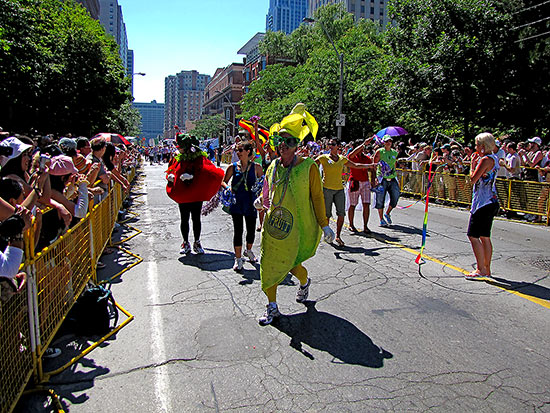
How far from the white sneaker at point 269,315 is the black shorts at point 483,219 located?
322cm

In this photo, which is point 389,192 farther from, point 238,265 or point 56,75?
point 56,75

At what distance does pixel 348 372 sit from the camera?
3664mm

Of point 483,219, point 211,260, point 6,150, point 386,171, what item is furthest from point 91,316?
point 386,171

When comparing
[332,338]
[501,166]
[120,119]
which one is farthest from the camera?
[120,119]

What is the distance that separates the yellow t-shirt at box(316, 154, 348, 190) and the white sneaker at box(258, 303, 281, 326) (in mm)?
4006

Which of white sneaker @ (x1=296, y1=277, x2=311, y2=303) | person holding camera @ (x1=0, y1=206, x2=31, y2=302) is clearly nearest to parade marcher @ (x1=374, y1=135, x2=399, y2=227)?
white sneaker @ (x1=296, y1=277, x2=311, y2=303)

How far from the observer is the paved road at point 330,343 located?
329 centimetres

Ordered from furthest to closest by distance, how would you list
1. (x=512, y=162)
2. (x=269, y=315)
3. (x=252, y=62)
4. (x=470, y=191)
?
(x=252, y=62) < (x=470, y=191) < (x=512, y=162) < (x=269, y=315)

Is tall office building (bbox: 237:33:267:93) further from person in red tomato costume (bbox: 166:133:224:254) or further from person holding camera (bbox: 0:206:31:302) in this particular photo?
person holding camera (bbox: 0:206:31:302)

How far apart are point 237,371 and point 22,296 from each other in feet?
5.73

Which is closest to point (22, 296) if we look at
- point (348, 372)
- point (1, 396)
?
point (1, 396)

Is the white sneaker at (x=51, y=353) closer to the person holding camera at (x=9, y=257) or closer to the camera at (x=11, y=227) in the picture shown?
the person holding camera at (x=9, y=257)

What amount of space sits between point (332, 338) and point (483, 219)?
10.2 feet

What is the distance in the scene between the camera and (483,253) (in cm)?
625
